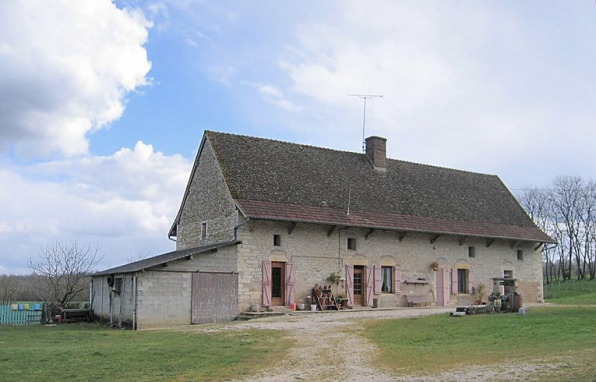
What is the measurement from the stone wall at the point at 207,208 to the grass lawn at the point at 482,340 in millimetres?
8204

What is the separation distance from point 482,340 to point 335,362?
421 cm

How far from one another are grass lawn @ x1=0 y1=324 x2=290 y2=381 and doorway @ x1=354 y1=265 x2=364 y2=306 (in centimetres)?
961

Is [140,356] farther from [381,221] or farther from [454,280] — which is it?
[454,280]

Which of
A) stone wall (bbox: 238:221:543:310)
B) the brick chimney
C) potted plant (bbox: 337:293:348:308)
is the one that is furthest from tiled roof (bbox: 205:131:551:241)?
potted plant (bbox: 337:293:348:308)

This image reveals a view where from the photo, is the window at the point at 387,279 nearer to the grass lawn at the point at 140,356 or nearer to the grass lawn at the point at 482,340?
the grass lawn at the point at 482,340

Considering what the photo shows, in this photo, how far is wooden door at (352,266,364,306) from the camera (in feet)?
84.9

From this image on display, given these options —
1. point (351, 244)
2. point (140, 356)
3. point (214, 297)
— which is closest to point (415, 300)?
point (351, 244)

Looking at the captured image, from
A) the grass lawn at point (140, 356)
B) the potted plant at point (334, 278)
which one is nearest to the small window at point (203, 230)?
the potted plant at point (334, 278)

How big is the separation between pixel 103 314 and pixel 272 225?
749 cm

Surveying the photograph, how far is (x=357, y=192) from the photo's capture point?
27344mm

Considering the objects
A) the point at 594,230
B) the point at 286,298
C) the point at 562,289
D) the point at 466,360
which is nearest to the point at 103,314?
the point at 286,298

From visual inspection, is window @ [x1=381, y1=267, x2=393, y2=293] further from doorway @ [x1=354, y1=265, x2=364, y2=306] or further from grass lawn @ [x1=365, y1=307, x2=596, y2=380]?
grass lawn @ [x1=365, y1=307, x2=596, y2=380]

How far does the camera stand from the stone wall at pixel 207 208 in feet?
79.7

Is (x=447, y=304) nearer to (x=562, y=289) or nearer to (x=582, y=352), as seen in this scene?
(x=582, y=352)
